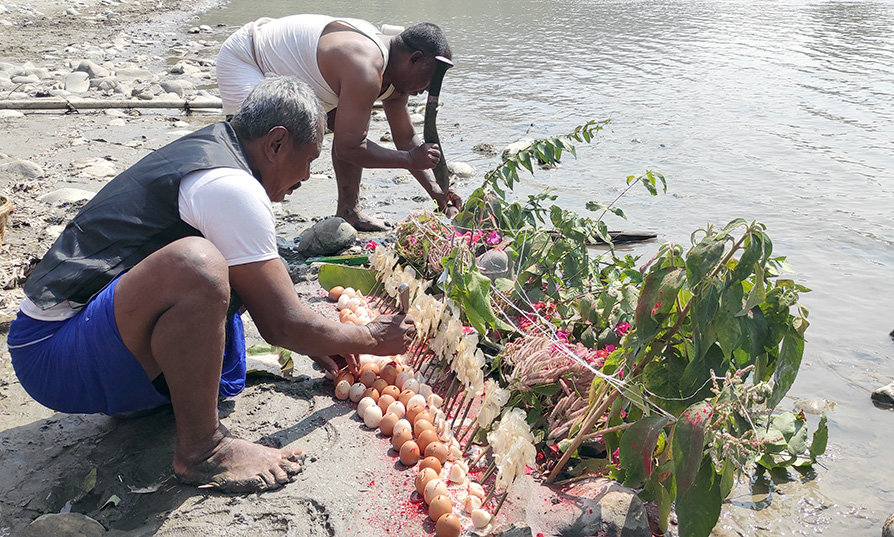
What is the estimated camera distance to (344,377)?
9.78ft

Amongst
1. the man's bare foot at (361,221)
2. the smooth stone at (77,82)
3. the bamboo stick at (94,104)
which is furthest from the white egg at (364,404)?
the smooth stone at (77,82)

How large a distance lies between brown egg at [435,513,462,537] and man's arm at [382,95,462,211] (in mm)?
2717

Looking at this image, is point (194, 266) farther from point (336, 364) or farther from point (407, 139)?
point (407, 139)

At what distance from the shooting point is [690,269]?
186 centimetres

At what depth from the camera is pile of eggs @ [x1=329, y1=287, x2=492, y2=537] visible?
7.31ft

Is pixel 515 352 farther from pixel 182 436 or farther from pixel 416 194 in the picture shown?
pixel 416 194

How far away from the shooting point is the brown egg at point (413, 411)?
2.74m

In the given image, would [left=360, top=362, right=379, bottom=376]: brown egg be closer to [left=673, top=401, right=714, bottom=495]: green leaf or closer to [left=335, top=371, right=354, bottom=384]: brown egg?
[left=335, top=371, right=354, bottom=384]: brown egg

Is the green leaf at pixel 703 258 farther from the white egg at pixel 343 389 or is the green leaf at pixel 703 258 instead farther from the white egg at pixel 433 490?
the white egg at pixel 343 389

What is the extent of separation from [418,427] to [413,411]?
0.46 ft

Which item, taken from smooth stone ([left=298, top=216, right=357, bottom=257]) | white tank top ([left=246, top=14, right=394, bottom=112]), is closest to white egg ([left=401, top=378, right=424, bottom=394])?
smooth stone ([left=298, top=216, right=357, bottom=257])

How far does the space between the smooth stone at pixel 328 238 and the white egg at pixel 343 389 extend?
1694mm

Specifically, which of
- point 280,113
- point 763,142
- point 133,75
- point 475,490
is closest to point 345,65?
point 280,113

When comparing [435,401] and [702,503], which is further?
[435,401]
